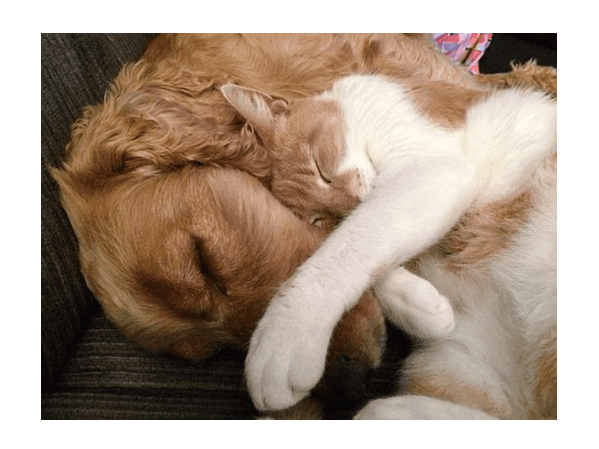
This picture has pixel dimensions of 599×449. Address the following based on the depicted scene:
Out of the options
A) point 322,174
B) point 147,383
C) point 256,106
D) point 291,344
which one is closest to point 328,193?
point 322,174

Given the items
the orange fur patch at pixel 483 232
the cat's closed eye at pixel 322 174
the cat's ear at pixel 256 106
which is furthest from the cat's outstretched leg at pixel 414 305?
the cat's ear at pixel 256 106

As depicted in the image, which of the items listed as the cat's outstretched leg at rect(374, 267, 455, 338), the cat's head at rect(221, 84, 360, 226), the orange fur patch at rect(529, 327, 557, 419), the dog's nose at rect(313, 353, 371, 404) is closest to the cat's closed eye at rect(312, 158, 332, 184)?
the cat's head at rect(221, 84, 360, 226)

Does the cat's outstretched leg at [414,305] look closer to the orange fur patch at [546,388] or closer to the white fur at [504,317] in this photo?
the white fur at [504,317]

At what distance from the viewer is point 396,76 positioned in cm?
125

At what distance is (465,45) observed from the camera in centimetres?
113

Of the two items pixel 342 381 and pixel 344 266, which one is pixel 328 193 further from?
pixel 342 381

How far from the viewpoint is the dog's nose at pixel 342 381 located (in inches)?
35.6

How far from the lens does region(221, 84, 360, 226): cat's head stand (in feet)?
3.67

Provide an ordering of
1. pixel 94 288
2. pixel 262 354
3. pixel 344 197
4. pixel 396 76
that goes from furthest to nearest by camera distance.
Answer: pixel 396 76 → pixel 344 197 → pixel 94 288 → pixel 262 354

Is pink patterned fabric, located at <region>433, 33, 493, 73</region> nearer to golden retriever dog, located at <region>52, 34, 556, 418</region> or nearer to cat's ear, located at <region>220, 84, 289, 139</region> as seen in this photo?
golden retriever dog, located at <region>52, 34, 556, 418</region>
